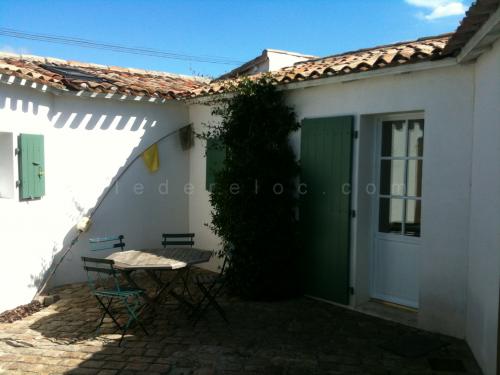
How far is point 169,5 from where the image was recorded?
14.2 meters

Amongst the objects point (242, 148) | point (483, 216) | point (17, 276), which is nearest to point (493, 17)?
point (483, 216)

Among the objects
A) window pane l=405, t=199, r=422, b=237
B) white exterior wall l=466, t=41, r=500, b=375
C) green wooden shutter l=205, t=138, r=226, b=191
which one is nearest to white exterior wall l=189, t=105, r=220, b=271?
green wooden shutter l=205, t=138, r=226, b=191

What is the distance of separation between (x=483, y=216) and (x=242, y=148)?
3.39 m

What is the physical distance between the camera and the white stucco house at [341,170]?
492 centimetres

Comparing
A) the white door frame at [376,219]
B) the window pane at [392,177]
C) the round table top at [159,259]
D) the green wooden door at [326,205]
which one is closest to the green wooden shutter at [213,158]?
the green wooden door at [326,205]

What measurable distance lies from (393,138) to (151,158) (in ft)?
14.2

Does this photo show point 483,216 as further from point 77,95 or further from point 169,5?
point 169,5

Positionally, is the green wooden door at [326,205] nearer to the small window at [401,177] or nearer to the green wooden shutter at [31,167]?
the small window at [401,177]

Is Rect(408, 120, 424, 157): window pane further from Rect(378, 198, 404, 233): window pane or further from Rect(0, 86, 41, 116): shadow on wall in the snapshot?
Rect(0, 86, 41, 116): shadow on wall

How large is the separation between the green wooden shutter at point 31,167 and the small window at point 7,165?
0.36 feet

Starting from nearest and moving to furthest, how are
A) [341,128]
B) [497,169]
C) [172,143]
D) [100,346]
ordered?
1. [497,169]
2. [100,346]
3. [341,128]
4. [172,143]

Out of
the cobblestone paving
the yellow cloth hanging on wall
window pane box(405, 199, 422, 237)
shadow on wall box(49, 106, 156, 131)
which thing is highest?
shadow on wall box(49, 106, 156, 131)

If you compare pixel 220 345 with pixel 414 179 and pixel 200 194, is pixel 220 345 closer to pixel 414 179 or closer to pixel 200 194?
pixel 414 179

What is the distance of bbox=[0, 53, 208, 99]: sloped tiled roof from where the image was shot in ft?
22.4
